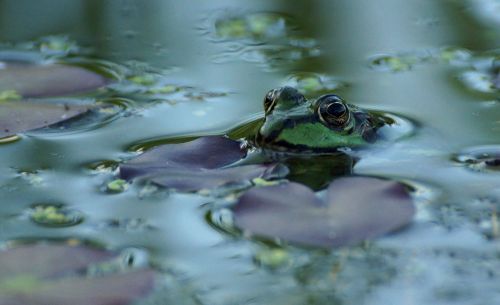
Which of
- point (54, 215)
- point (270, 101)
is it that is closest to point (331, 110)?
point (270, 101)

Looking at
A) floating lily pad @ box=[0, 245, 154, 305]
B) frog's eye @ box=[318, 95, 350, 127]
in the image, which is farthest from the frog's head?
floating lily pad @ box=[0, 245, 154, 305]

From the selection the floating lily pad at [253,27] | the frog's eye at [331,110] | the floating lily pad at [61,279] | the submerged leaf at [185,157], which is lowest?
the floating lily pad at [61,279]

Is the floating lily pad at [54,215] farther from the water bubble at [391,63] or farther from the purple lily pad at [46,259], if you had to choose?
the water bubble at [391,63]

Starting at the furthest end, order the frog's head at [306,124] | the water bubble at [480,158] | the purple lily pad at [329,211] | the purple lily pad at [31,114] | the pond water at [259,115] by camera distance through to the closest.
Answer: the purple lily pad at [31,114] < the frog's head at [306,124] < the water bubble at [480,158] < the purple lily pad at [329,211] < the pond water at [259,115]

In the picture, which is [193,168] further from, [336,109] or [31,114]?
[31,114]

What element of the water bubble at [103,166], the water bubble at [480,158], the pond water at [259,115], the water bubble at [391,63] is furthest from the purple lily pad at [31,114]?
the water bubble at [480,158]

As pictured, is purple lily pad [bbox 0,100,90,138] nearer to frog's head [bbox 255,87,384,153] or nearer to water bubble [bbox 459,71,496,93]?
frog's head [bbox 255,87,384,153]

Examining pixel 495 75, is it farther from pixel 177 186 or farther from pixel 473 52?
pixel 177 186
